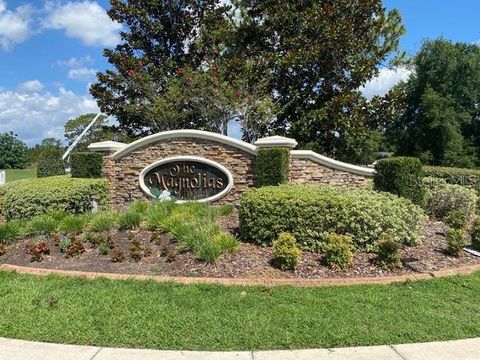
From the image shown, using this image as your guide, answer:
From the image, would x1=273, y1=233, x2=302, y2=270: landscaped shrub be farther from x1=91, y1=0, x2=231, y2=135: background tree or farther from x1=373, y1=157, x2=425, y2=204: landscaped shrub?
x1=91, y1=0, x2=231, y2=135: background tree

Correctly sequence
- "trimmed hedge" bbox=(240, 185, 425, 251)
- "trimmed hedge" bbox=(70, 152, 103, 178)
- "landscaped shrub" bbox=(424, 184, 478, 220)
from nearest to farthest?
"trimmed hedge" bbox=(240, 185, 425, 251) < "landscaped shrub" bbox=(424, 184, 478, 220) < "trimmed hedge" bbox=(70, 152, 103, 178)

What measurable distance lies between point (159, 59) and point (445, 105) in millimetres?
16544

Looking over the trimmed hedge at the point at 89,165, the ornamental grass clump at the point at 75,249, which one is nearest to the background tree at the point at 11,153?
the trimmed hedge at the point at 89,165

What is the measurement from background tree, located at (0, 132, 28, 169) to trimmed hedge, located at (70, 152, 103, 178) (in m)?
55.9

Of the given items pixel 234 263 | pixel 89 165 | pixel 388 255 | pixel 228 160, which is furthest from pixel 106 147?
pixel 388 255

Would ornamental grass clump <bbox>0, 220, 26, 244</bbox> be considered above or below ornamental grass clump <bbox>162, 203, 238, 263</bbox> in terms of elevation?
below

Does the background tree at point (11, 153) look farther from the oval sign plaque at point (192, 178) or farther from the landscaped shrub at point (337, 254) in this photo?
the landscaped shrub at point (337, 254)

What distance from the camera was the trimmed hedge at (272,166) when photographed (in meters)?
10.4

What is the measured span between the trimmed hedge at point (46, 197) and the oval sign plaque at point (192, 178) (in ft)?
5.85

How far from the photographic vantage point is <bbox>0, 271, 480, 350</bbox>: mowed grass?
12.9 ft

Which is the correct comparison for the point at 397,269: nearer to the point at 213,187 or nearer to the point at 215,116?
the point at 213,187

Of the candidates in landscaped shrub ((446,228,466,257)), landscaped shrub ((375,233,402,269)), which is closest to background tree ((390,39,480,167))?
landscaped shrub ((446,228,466,257))

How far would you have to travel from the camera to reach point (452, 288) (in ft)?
17.4

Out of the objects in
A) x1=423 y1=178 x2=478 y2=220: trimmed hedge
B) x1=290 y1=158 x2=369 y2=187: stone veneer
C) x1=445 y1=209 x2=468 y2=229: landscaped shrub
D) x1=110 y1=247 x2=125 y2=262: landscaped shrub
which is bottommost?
x1=110 y1=247 x2=125 y2=262: landscaped shrub
